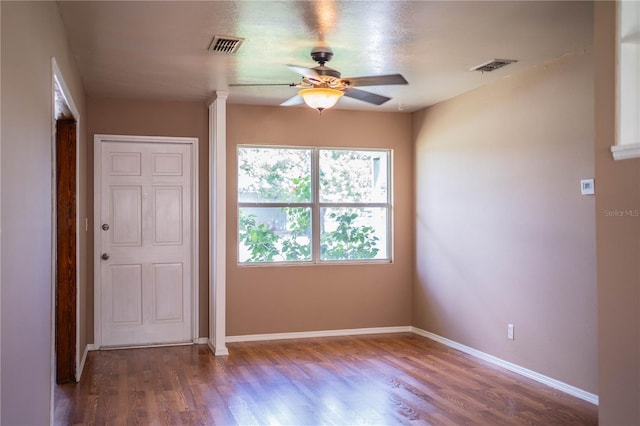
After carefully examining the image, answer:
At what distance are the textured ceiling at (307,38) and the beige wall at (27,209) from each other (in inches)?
24.8

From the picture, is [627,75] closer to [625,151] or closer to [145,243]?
[625,151]

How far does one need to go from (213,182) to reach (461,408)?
10.2ft

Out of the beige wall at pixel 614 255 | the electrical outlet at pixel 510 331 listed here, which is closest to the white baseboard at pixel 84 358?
the electrical outlet at pixel 510 331

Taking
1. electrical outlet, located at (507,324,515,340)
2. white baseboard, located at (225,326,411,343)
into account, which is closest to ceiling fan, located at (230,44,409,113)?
electrical outlet, located at (507,324,515,340)

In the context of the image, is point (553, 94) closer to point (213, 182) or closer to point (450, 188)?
point (450, 188)

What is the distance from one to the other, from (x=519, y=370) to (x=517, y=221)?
122 cm

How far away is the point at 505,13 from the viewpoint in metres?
3.38

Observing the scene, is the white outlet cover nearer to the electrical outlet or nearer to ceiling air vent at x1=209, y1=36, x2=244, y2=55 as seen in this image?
the electrical outlet

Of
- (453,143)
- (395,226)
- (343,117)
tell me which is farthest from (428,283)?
(343,117)

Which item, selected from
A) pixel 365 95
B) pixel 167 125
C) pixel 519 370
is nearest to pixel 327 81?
pixel 365 95

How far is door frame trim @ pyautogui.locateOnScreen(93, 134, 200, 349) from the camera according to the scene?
5648 millimetres

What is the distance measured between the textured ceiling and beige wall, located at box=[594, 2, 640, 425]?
2.15 feet

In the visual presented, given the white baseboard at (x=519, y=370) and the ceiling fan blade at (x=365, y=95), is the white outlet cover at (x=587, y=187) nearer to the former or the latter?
the white baseboard at (x=519, y=370)

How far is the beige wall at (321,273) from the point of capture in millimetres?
6035
